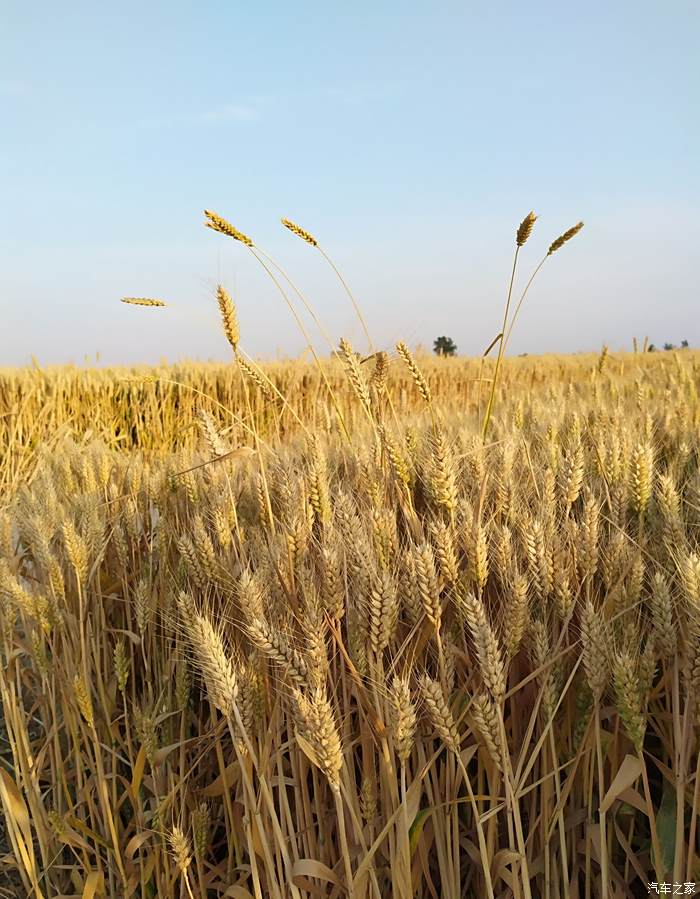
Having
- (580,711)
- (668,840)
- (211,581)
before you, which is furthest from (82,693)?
(668,840)

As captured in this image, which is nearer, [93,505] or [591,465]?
[93,505]

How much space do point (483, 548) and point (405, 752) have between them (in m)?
0.29

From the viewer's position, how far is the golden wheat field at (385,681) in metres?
0.93

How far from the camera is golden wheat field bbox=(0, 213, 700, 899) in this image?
3.05ft

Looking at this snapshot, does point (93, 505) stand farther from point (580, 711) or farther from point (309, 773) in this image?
point (580, 711)

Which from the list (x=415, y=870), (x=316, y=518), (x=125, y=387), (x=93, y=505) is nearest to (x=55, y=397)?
(x=125, y=387)

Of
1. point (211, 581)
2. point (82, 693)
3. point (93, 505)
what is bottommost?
point (82, 693)

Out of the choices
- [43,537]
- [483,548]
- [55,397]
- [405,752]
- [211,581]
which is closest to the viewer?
[405,752]

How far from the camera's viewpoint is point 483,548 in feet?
3.28

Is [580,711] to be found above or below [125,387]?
below

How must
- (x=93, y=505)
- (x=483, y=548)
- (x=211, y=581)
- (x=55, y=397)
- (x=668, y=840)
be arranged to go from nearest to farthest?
1. (x=483, y=548)
2. (x=668, y=840)
3. (x=211, y=581)
4. (x=93, y=505)
5. (x=55, y=397)

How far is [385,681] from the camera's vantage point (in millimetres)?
997

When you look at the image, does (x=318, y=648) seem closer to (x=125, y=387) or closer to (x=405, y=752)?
(x=405, y=752)

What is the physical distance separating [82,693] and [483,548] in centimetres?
77
